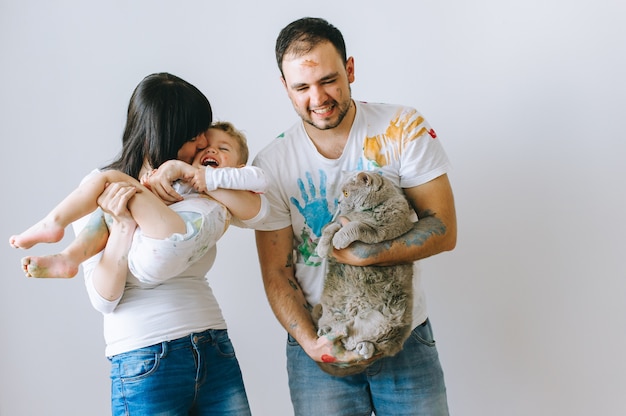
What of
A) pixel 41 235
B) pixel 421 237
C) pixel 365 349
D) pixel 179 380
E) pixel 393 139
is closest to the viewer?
pixel 41 235

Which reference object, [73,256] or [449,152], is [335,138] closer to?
[449,152]

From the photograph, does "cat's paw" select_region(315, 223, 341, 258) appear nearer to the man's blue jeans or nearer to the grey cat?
the grey cat

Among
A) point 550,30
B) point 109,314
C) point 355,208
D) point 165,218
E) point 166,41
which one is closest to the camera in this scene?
point 165,218

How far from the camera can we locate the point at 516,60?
2508 mm

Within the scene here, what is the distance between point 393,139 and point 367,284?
17.4 inches

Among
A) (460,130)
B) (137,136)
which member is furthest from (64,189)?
(460,130)

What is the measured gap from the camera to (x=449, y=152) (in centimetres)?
260

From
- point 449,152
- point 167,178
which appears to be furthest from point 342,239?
point 449,152

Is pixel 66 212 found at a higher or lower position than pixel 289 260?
higher

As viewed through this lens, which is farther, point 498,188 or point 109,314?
point 498,188

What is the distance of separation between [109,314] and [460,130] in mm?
1460

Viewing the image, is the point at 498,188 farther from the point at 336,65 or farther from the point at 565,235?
the point at 336,65

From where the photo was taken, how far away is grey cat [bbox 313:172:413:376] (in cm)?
181

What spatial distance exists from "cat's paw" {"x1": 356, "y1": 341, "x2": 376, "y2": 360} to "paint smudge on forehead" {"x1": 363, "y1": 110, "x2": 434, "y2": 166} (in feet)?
1.70
